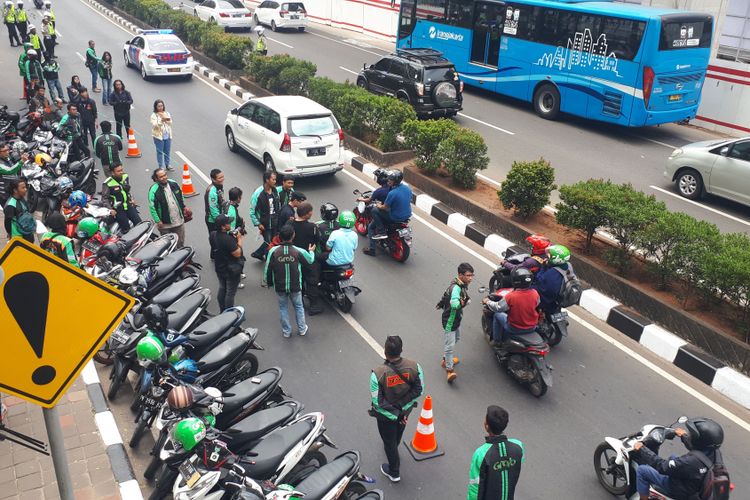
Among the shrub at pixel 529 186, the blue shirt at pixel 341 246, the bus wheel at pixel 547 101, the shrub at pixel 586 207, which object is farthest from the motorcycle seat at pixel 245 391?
the bus wheel at pixel 547 101

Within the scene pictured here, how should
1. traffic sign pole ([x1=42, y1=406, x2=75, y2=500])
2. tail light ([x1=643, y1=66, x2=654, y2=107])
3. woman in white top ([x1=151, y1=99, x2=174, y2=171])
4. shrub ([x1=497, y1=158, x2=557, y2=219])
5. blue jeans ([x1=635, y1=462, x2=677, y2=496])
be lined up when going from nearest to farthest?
1. traffic sign pole ([x1=42, y1=406, x2=75, y2=500])
2. blue jeans ([x1=635, y1=462, x2=677, y2=496])
3. shrub ([x1=497, y1=158, x2=557, y2=219])
4. woman in white top ([x1=151, y1=99, x2=174, y2=171])
5. tail light ([x1=643, y1=66, x2=654, y2=107])

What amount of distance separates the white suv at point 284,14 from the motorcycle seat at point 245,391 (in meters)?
27.5

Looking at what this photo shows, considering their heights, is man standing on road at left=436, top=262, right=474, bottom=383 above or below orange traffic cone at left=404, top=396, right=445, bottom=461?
above

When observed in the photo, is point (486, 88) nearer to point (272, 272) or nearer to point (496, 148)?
point (496, 148)

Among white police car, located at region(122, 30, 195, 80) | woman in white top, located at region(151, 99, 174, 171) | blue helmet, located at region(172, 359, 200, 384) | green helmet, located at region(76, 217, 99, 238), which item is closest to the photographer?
blue helmet, located at region(172, 359, 200, 384)

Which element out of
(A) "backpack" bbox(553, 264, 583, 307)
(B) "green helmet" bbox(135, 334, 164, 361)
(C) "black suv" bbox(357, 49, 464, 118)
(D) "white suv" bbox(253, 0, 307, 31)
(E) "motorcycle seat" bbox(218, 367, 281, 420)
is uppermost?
(D) "white suv" bbox(253, 0, 307, 31)

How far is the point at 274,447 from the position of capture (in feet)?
17.4

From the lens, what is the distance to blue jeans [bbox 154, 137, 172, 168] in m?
13.0

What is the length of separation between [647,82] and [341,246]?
10768 mm

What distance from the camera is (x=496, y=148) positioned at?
50.8 feet

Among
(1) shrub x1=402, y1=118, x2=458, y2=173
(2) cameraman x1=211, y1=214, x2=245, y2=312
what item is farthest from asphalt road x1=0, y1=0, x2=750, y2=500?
Answer: (1) shrub x1=402, y1=118, x2=458, y2=173

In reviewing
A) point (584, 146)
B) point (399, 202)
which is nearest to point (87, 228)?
point (399, 202)

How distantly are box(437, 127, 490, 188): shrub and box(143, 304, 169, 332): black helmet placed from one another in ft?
23.4

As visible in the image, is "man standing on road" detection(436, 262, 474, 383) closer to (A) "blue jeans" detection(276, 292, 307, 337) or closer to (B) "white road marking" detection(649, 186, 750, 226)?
(A) "blue jeans" detection(276, 292, 307, 337)
